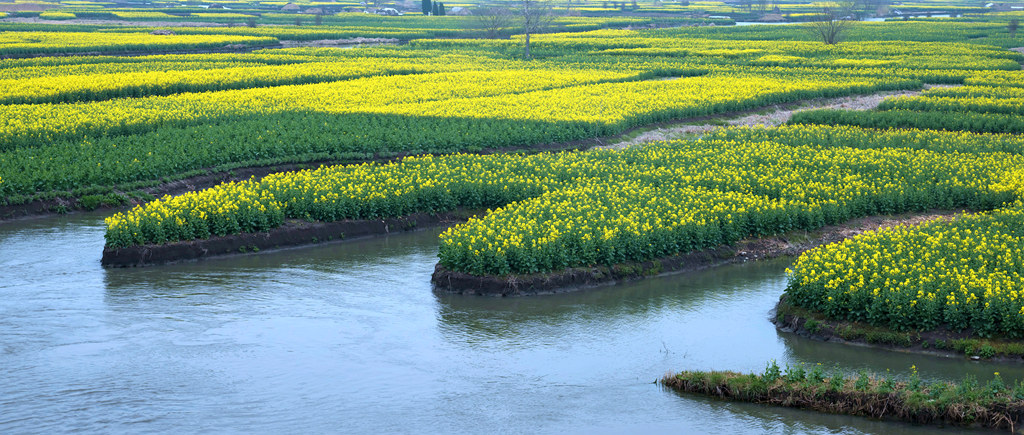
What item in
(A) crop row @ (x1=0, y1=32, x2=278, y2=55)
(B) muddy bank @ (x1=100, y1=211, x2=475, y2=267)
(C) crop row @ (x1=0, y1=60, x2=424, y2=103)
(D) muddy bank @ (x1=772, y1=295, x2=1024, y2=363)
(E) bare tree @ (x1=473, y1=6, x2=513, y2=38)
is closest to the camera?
(D) muddy bank @ (x1=772, y1=295, x2=1024, y2=363)

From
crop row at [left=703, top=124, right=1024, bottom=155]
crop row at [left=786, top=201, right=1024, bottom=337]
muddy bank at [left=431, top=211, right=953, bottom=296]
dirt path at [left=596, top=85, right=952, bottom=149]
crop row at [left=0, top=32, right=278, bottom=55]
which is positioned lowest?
dirt path at [left=596, top=85, right=952, bottom=149]

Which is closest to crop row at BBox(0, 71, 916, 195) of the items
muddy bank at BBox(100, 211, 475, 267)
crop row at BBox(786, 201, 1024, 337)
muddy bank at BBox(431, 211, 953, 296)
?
muddy bank at BBox(100, 211, 475, 267)

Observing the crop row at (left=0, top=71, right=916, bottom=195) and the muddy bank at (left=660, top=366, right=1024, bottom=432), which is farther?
the crop row at (left=0, top=71, right=916, bottom=195)

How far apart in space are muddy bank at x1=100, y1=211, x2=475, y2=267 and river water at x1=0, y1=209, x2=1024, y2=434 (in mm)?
388

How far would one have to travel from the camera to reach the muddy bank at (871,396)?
13.1 metres

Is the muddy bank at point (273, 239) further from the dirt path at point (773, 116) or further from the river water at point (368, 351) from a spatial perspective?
the dirt path at point (773, 116)

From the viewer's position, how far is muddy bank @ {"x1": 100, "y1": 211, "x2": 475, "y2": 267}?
21.1m

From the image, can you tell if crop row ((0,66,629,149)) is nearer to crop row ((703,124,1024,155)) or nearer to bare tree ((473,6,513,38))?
crop row ((703,124,1024,155))

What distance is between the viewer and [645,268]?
2086 cm

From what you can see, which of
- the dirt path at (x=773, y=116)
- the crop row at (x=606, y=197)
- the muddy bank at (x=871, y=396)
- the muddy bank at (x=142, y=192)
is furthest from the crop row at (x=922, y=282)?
the dirt path at (x=773, y=116)

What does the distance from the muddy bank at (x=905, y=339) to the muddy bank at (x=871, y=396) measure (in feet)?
4.73

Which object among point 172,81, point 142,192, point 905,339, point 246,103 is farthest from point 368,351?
point 172,81

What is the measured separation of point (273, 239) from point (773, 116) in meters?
28.2

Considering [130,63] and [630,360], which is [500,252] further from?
[130,63]
